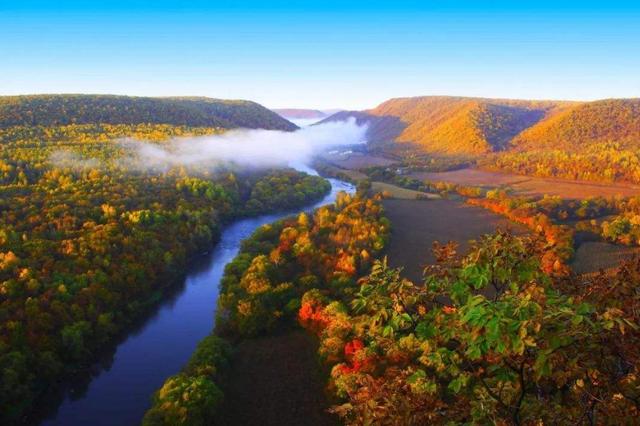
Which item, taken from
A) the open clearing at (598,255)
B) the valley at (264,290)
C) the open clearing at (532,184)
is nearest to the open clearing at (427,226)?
the valley at (264,290)

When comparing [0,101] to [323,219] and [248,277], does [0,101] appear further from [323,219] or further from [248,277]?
[248,277]

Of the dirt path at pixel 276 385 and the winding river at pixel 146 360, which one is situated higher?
the dirt path at pixel 276 385

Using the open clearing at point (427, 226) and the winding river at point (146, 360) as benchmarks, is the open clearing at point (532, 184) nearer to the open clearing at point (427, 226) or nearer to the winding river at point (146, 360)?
the open clearing at point (427, 226)

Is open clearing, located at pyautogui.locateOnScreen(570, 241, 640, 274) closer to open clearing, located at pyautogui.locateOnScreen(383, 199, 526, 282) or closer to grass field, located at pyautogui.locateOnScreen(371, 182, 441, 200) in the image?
open clearing, located at pyautogui.locateOnScreen(383, 199, 526, 282)

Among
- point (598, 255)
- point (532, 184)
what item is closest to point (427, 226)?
point (598, 255)

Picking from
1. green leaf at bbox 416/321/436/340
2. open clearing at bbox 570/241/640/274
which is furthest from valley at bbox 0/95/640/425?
open clearing at bbox 570/241/640/274

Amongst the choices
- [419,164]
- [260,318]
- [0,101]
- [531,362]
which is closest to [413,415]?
[531,362]
